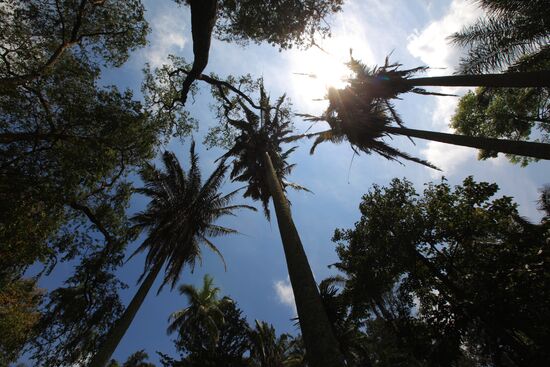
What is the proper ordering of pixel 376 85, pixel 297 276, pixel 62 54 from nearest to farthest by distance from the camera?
pixel 297 276, pixel 376 85, pixel 62 54

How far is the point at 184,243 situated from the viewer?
1725 centimetres

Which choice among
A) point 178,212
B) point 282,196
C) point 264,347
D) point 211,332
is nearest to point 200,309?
point 211,332

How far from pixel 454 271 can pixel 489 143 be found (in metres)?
6.56

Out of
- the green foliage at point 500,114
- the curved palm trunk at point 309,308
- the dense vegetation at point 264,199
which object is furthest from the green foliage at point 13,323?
the green foliage at point 500,114

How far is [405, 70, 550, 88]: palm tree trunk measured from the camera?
5695mm

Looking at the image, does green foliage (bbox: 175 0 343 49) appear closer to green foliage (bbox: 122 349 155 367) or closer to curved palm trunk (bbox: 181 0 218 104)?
curved palm trunk (bbox: 181 0 218 104)

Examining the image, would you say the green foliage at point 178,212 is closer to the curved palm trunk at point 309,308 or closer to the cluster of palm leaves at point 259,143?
the cluster of palm leaves at point 259,143

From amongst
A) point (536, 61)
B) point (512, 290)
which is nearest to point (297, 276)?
point (512, 290)

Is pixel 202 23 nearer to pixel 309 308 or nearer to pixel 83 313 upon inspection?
pixel 309 308

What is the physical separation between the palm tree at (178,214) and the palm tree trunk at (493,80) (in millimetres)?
13078

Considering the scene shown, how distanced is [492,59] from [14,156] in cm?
1875

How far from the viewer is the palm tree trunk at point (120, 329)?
1065 centimetres

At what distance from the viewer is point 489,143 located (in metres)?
6.48

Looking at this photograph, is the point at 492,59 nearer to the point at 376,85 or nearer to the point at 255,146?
the point at 376,85
